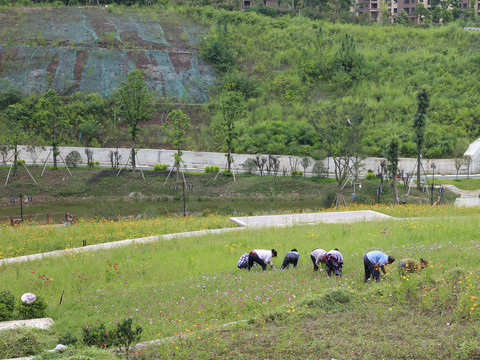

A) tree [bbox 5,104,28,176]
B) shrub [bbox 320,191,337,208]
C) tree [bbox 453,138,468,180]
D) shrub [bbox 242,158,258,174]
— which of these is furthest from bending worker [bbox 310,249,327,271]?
tree [bbox 453,138,468,180]

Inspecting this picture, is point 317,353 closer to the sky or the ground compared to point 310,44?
closer to the ground

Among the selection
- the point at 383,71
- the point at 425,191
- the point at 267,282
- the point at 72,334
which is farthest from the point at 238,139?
the point at 72,334

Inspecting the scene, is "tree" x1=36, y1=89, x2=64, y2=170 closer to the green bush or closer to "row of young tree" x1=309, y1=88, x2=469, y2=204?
"row of young tree" x1=309, y1=88, x2=469, y2=204

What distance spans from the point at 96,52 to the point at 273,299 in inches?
A: 2053

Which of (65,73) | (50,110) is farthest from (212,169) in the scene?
(65,73)

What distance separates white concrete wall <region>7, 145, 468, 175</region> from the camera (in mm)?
42269

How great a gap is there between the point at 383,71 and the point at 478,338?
169 ft

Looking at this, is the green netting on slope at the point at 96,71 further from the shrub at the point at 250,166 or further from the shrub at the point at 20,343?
the shrub at the point at 20,343

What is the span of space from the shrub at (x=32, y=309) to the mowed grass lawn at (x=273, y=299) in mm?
325

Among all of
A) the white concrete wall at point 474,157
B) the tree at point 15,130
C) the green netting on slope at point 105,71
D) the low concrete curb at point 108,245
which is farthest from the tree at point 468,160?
the tree at point 15,130

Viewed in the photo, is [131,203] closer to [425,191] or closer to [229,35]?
[425,191]

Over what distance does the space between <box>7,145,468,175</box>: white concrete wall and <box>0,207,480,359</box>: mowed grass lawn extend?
24790 mm

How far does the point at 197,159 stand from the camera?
4412 cm

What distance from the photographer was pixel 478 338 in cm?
847
